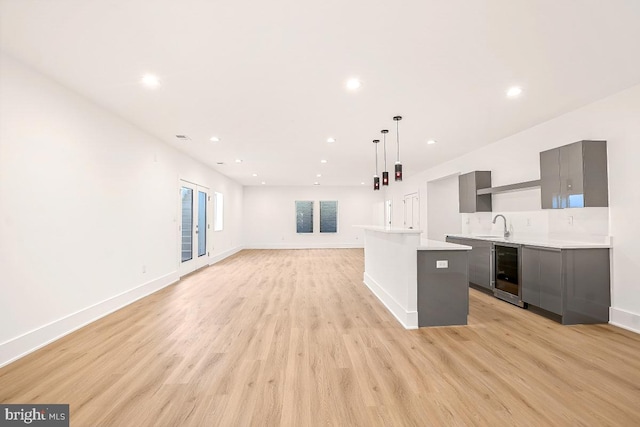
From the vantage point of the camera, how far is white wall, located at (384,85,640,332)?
10.4ft

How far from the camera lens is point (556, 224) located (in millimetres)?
4047

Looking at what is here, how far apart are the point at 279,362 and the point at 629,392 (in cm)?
266

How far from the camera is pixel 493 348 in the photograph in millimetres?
2738

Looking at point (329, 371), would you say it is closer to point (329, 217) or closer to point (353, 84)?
point (353, 84)

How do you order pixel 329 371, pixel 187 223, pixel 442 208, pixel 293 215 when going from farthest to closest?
pixel 293 215, pixel 442 208, pixel 187 223, pixel 329 371

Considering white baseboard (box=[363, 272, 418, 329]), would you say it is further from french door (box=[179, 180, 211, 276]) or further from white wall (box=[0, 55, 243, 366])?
french door (box=[179, 180, 211, 276])

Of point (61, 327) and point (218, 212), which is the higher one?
point (218, 212)

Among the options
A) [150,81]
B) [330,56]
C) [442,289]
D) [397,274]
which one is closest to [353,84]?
[330,56]

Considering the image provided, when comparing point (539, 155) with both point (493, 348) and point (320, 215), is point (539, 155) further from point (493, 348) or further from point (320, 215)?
point (320, 215)

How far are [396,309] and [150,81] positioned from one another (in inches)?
154

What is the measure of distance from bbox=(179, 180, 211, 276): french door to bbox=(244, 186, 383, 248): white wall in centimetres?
405

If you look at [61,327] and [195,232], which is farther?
[195,232]

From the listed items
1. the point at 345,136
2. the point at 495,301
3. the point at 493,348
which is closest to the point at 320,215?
the point at 345,136

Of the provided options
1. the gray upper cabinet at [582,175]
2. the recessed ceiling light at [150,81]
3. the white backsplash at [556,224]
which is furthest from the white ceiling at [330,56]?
the white backsplash at [556,224]
